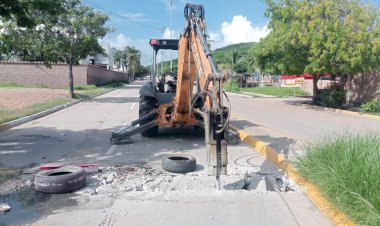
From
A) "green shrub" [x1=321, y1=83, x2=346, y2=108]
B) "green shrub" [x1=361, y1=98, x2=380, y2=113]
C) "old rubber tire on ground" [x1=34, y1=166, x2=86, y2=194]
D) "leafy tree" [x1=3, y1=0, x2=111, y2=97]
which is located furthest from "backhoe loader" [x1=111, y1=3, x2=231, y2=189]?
"leafy tree" [x1=3, y1=0, x2=111, y2=97]

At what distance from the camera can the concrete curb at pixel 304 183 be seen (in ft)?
15.8

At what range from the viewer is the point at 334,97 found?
2548 centimetres

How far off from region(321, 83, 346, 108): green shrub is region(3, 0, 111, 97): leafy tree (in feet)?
50.9

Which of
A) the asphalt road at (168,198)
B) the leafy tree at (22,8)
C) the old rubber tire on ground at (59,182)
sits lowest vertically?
the asphalt road at (168,198)

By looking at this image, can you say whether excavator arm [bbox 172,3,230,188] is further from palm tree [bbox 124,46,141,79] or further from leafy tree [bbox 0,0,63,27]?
palm tree [bbox 124,46,141,79]

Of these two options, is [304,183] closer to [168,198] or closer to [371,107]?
[168,198]

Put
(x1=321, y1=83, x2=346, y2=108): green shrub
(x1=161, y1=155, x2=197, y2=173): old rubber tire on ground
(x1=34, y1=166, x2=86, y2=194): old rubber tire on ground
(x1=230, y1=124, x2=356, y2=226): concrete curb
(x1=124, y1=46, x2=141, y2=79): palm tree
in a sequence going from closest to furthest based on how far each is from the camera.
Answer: (x1=230, y1=124, x2=356, y2=226): concrete curb
(x1=34, y1=166, x2=86, y2=194): old rubber tire on ground
(x1=161, y1=155, x2=197, y2=173): old rubber tire on ground
(x1=321, y1=83, x2=346, y2=108): green shrub
(x1=124, y1=46, x2=141, y2=79): palm tree

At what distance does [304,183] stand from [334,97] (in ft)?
67.7

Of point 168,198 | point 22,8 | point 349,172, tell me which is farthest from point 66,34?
point 349,172

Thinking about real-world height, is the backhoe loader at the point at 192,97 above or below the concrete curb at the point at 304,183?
above

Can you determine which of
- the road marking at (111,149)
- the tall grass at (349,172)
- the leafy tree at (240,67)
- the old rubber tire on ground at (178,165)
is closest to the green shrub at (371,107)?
the road marking at (111,149)

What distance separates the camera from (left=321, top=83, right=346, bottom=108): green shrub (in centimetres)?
2547

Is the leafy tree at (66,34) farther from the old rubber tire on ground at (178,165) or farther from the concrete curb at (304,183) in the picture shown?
the old rubber tire on ground at (178,165)

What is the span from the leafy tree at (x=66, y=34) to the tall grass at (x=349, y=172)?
23001 mm
